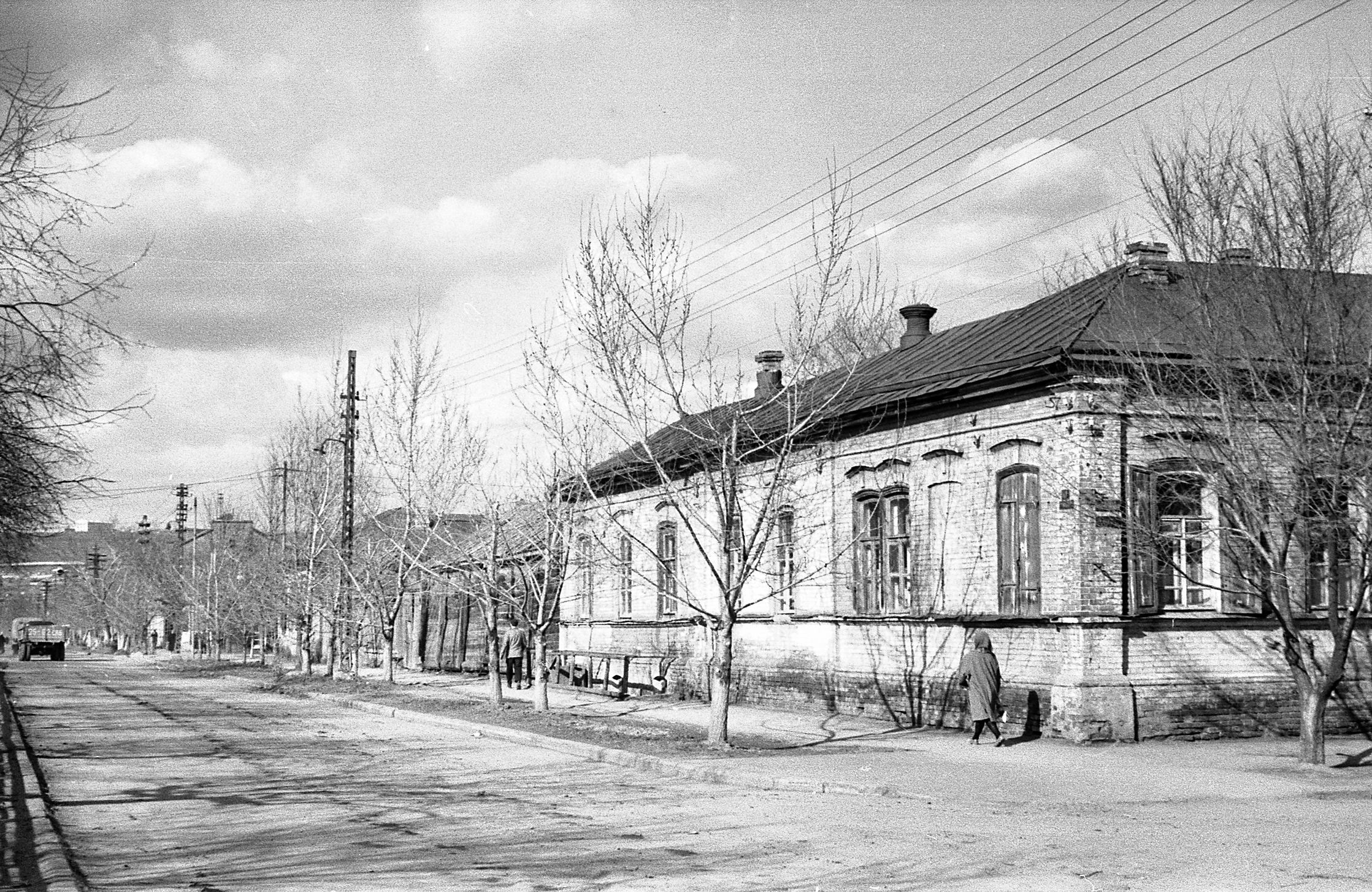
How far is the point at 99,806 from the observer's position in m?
12.2

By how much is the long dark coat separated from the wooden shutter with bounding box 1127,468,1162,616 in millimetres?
1994

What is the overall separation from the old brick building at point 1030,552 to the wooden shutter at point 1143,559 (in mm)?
31

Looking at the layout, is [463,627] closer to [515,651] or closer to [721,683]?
[515,651]

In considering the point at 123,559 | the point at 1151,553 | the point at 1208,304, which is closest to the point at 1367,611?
the point at 1151,553

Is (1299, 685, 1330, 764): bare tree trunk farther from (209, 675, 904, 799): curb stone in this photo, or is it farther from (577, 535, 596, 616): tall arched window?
(577, 535, 596, 616): tall arched window

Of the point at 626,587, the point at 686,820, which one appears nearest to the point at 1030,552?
the point at 686,820

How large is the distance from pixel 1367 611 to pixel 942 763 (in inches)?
299

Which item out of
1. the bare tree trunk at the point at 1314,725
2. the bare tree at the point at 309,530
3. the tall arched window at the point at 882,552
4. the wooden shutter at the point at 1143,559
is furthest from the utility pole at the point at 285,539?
the bare tree trunk at the point at 1314,725

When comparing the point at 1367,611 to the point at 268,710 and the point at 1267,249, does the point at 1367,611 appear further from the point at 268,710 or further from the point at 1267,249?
the point at 268,710

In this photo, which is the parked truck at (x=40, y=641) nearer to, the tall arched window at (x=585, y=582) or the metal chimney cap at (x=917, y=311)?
the tall arched window at (x=585, y=582)

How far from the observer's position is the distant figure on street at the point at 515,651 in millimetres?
30172

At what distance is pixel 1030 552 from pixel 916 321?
35.2ft

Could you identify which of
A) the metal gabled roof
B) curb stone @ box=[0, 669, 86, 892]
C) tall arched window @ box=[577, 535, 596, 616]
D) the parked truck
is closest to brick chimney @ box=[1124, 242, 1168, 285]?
the metal gabled roof

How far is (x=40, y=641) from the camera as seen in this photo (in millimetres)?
71625
